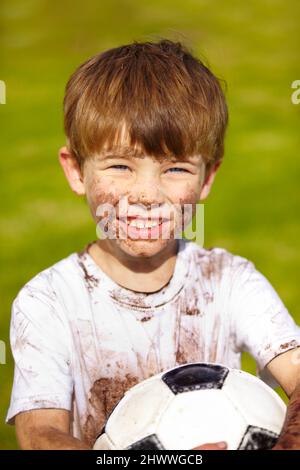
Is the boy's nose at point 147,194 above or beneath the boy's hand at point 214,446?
above

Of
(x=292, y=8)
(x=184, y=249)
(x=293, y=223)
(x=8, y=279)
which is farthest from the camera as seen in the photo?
(x=292, y=8)

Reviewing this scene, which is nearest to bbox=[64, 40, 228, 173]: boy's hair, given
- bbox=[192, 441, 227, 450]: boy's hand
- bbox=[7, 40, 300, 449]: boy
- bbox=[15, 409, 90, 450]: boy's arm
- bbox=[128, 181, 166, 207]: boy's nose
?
bbox=[7, 40, 300, 449]: boy

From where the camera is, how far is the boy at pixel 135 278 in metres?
3.53

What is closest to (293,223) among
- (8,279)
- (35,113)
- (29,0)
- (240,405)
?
(8,279)

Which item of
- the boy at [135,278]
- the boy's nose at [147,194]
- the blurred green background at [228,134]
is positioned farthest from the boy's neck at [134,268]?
the blurred green background at [228,134]

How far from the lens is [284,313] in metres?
3.73

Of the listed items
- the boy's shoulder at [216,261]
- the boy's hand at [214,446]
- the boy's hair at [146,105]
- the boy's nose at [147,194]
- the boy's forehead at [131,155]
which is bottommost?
the boy's hand at [214,446]

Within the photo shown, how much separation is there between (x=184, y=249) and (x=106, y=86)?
76cm

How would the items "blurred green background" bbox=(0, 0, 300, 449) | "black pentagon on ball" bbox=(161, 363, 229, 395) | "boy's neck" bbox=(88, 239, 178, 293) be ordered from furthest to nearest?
"blurred green background" bbox=(0, 0, 300, 449) < "boy's neck" bbox=(88, 239, 178, 293) < "black pentagon on ball" bbox=(161, 363, 229, 395)

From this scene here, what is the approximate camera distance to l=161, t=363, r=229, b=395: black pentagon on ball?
10.4ft

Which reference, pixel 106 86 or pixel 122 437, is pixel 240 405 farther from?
pixel 106 86

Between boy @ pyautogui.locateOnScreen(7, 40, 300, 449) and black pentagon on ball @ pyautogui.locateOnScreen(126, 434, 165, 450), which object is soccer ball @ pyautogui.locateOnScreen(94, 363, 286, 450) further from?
boy @ pyautogui.locateOnScreen(7, 40, 300, 449)

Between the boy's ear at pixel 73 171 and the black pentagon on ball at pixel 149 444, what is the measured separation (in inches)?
47.0

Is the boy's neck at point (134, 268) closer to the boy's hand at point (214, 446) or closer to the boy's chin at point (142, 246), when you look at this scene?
the boy's chin at point (142, 246)
